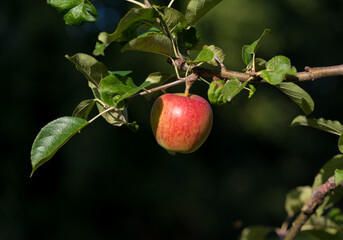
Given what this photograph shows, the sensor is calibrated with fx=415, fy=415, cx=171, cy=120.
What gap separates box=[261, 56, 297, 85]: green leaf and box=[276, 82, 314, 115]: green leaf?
0.05 m

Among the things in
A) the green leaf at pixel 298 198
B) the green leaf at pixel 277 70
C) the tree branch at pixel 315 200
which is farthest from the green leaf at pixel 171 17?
the green leaf at pixel 298 198

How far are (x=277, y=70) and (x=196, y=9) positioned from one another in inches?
4.8

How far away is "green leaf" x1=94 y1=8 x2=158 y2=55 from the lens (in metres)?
0.40

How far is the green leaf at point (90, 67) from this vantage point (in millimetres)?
475

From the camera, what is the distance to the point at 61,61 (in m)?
3.65

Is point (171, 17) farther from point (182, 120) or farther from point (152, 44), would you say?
point (182, 120)

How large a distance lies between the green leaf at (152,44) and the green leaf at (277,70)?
0.40 feet

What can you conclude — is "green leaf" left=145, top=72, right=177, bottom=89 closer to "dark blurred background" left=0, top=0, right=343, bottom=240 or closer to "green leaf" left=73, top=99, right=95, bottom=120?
"green leaf" left=73, top=99, right=95, bottom=120

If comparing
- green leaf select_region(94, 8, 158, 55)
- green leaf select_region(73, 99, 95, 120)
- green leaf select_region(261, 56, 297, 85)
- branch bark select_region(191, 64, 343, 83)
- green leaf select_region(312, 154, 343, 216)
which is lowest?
green leaf select_region(312, 154, 343, 216)

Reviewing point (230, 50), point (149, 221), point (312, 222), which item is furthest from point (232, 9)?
point (312, 222)

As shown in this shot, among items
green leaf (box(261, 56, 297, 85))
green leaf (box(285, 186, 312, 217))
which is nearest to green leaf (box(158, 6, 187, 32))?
green leaf (box(261, 56, 297, 85))

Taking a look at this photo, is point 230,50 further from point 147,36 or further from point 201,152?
point 147,36

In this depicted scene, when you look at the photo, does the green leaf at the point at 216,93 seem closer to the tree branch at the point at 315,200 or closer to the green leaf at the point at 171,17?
the green leaf at the point at 171,17

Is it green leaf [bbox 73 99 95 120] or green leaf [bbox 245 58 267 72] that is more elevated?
green leaf [bbox 245 58 267 72]
